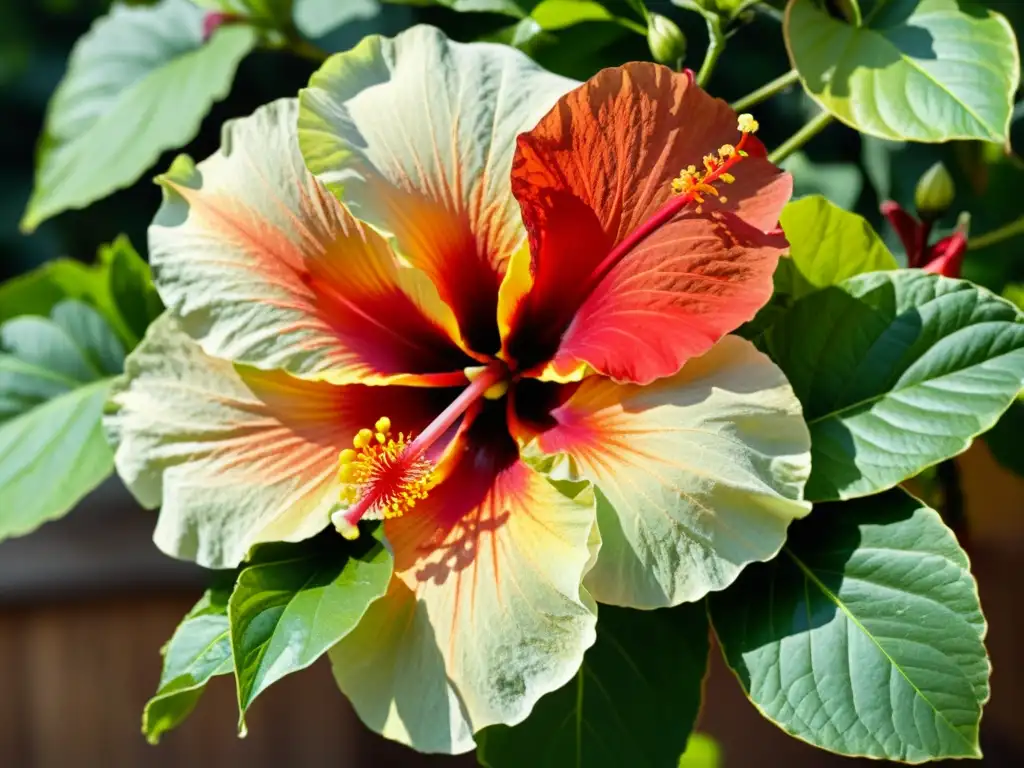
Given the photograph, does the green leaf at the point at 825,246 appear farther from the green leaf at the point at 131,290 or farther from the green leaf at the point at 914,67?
the green leaf at the point at 131,290

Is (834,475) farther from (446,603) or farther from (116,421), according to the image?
(116,421)

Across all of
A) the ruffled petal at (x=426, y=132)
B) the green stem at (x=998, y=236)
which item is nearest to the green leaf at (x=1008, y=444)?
the green stem at (x=998, y=236)

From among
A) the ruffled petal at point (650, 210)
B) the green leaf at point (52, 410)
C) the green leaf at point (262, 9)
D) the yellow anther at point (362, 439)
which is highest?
the ruffled petal at point (650, 210)

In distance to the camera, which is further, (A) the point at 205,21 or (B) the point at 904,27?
(A) the point at 205,21

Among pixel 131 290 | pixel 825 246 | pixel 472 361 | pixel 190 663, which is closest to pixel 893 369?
pixel 825 246

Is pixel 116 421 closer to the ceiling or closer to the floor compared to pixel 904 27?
closer to the floor

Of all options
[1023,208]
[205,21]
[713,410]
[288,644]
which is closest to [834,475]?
[713,410]

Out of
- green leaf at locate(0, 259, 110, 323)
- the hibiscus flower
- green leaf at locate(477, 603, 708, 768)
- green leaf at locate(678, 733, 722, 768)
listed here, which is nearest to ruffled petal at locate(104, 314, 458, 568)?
the hibiscus flower

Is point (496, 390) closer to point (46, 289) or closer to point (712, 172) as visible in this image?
point (712, 172)
